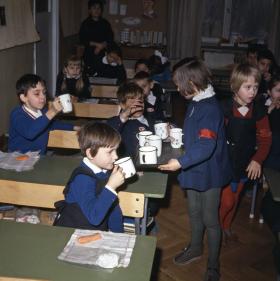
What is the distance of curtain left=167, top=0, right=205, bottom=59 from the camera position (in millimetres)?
8203

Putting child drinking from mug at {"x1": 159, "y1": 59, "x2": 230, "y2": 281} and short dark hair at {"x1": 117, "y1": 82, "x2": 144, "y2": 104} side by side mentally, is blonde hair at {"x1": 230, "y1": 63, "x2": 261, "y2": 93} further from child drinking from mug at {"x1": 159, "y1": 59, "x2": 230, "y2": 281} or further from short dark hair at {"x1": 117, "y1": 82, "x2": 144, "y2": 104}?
short dark hair at {"x1": 117, "y1": 82, "x2": 144, "y2": 104}

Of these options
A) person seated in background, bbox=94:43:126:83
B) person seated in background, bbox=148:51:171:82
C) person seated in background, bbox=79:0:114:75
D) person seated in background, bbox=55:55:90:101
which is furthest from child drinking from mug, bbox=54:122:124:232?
person seated in background, bbox=79:0:114:75

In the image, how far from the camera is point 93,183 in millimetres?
1943

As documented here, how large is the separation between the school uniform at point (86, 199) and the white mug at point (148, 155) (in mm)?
273

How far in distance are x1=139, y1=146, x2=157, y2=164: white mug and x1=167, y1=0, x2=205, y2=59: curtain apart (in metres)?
6.36

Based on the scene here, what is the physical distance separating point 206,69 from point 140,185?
0.72 metres

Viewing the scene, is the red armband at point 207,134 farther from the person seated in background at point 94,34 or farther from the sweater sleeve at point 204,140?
the person seated in background at point 94,34

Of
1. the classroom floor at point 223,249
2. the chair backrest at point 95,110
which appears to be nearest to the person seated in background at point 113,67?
the chair backrest at point 95,110

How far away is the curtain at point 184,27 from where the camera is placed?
8203mm

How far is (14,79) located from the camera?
4.47m

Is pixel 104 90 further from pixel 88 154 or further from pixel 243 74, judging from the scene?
pixel 88 154

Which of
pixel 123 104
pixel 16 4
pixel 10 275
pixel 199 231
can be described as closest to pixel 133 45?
Result: pixel 16 4

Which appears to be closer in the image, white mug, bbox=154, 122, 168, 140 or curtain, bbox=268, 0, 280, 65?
white mug, bbox=154, 122, 168, 140

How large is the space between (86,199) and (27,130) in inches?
45.6
